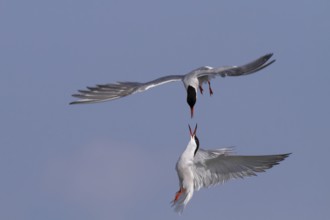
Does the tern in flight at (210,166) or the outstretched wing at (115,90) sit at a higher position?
the outstretched wing at (115,90)

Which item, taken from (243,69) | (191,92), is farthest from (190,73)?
(243,69)

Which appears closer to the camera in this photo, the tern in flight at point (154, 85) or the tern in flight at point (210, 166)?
the tern in flight at point (210, 166)

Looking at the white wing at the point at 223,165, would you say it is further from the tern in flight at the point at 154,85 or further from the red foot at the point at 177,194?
the tern in flight at the point at 154,85

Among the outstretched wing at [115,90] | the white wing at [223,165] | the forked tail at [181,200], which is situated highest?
the outstretched wing at [115,90]

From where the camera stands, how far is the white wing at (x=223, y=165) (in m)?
19.2

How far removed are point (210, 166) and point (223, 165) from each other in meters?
0.22

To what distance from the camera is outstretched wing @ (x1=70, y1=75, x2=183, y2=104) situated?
19.7 metres

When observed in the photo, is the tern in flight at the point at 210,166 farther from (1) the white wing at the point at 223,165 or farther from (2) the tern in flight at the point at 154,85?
(2) the tern in flight at the point at 154,85

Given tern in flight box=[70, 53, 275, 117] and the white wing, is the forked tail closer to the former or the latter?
the white wing

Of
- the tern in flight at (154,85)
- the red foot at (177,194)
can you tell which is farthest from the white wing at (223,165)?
the tern in flight at (154,85)

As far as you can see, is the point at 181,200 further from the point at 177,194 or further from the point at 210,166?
the point at 210,166

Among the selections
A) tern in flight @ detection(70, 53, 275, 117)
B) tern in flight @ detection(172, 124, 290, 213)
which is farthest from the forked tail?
tern in flight @ detection(70, 53, 275, 117)

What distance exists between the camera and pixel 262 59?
18641mm

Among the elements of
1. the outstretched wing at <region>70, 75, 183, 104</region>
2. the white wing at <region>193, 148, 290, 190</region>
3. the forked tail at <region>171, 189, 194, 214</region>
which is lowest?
the forked tail at <region>171, 189, 194, 214</region>
